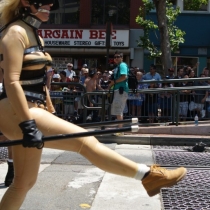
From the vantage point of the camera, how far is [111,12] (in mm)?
27766

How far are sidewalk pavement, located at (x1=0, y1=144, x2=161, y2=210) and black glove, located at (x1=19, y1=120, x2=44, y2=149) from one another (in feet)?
6.84

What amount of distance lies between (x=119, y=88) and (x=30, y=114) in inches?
310

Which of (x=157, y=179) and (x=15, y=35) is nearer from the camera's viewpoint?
(x=15, y=35)

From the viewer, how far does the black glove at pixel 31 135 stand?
3.40 m

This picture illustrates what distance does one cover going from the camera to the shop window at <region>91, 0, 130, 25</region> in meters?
27.6

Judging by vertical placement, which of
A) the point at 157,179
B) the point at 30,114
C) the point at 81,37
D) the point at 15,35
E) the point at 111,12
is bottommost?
the point at 157,179

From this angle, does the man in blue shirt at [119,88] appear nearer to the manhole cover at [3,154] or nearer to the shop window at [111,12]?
the manhole cover at [3,154]

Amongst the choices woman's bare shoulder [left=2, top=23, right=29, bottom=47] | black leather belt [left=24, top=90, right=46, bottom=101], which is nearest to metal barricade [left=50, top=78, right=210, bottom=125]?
black leather belt [left=24, top=90, right=46, bottom=101]

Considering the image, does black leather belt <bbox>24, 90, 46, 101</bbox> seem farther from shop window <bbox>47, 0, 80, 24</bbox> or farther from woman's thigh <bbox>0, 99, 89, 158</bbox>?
shop window <bbox>47, 0, 80, 24</bbox>

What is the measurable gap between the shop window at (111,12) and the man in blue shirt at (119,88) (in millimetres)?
16662

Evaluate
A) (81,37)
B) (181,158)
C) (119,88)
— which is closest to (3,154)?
(181,158)

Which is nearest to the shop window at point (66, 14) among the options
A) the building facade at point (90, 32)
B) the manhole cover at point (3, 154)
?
the building facade at point (90, 32)

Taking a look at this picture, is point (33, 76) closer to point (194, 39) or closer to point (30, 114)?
point (30, 114)

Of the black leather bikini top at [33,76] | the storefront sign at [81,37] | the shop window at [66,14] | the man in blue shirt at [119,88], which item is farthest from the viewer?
the shop window at [66,14]
